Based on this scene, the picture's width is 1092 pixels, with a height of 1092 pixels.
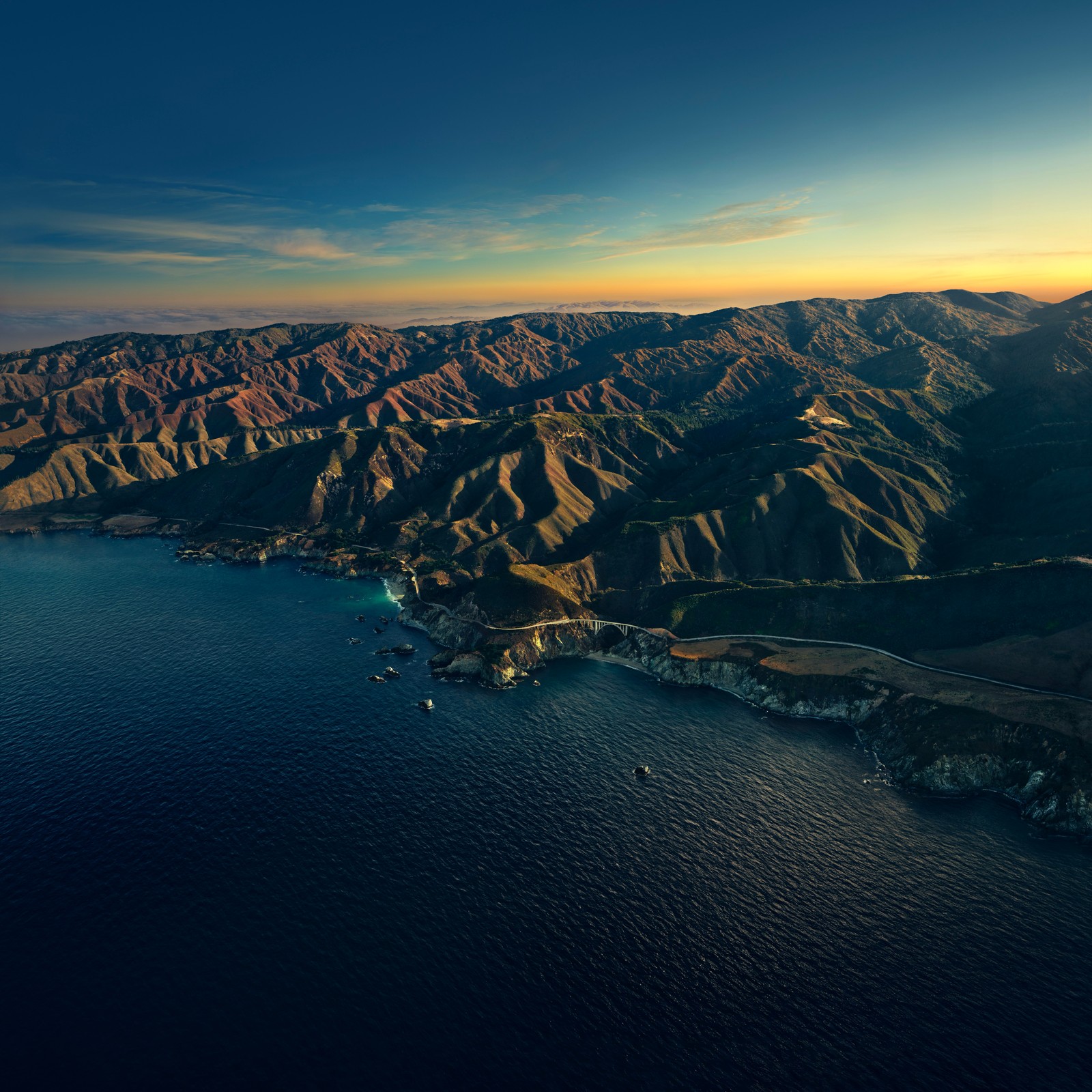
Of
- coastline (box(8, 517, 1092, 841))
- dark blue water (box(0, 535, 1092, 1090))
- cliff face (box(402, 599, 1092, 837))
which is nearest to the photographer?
dark blue water (box(0, 535, 1092, 1090))

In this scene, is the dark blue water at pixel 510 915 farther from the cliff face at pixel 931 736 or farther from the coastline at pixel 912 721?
the coastline at pixel 912 721

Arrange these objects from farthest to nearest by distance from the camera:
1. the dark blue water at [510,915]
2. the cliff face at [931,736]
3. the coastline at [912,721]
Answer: the coastline at [912,721]
the cliff face at [931,736]
the dark blue water at [510,915]

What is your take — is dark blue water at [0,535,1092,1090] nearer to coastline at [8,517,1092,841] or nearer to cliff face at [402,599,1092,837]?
cliff face at [402,599,1092,837]

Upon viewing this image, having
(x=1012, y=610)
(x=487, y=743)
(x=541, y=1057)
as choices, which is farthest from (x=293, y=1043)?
(x=1012, y=610)

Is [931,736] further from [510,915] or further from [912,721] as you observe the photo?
[510,915]

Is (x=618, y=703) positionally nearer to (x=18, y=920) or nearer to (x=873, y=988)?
(x=873, y=988)

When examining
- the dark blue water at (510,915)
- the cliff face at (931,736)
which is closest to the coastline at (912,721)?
the cliff face at (931,736)

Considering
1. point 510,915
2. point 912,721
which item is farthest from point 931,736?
point 510,915

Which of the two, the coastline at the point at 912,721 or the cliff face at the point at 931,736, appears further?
the coastline at the point at 912,721

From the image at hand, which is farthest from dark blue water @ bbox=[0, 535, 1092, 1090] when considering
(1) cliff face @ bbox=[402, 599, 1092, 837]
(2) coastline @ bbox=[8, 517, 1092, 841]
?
(2) coastline @ bbox=[8, 517, 1092, 841]
